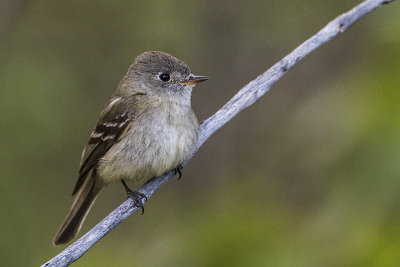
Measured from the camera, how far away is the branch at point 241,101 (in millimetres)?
3451

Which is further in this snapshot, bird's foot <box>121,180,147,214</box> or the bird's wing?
the bird's wing

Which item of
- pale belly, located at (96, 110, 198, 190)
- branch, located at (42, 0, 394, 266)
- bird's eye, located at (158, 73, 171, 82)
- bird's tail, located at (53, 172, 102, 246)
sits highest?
bird's eye, located at (158, 73, 171, 82)

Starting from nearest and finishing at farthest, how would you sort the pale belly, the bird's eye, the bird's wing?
the pale belly
the bird's wing
the bird's eye

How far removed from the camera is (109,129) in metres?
5.05

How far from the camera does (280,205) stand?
383cm

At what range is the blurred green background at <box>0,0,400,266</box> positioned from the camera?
315 centimetres

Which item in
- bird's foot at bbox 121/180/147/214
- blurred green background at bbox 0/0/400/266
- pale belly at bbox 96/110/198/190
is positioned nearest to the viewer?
blurred green background at bbox 0/0/400/266

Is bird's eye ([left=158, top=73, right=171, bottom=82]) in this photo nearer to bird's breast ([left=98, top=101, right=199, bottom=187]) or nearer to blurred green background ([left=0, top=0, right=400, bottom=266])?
bird's breast ([left=98, top=101, right=199, bottom=187])

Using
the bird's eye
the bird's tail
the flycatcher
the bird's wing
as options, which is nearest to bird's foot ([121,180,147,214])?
the flycatcher

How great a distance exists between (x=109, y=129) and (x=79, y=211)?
838 millimetres

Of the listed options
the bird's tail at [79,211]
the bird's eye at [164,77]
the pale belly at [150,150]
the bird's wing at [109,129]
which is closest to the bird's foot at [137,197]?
the pale belly at [150,150]

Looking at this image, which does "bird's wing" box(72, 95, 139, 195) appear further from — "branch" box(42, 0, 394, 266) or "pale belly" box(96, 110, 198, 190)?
"branch" box(42, 0, 394, 266)

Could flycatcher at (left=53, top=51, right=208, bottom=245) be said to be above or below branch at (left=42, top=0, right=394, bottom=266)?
above

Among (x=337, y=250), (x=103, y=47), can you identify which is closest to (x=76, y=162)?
(x=103, y=47)
